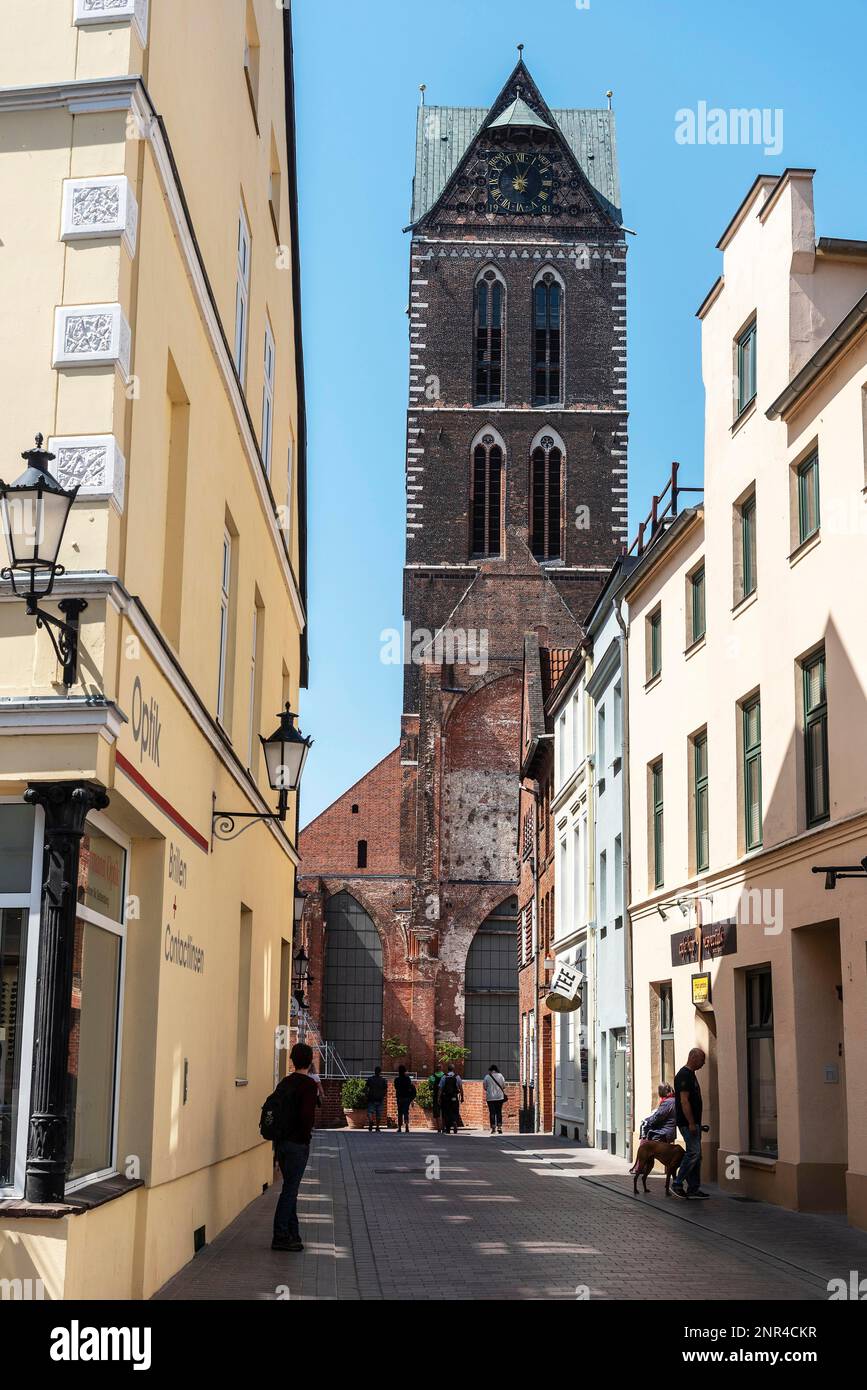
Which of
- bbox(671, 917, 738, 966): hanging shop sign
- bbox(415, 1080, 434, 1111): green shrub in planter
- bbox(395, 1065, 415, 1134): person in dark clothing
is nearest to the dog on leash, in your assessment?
bbox(671, 917, 738, 966): hanging shop sign

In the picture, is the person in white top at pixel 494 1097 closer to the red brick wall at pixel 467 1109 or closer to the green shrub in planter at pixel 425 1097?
the red brick wall at pixel 467 1109

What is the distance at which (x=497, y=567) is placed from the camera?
59.5 meters

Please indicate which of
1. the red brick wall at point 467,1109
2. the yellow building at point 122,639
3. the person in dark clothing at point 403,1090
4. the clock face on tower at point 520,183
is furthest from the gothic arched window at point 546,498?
the yellow building at point 122,639

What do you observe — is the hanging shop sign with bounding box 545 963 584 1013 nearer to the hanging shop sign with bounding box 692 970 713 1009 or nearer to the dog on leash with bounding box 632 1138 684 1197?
the hanging shop sign with bounding box 692 970 713 1009

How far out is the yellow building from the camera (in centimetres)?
824

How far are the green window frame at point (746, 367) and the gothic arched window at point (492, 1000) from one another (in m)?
36.9

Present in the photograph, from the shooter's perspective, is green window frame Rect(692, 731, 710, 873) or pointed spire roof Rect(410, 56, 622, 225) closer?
green window frame Rect(692, 731, 710, 873)

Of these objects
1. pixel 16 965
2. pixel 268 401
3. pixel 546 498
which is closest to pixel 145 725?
pixel 16 965

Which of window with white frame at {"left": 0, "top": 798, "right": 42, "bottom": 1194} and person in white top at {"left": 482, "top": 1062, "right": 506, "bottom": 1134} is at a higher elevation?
window with white frame at {"left": 0, "top": 798, "right": 42, "bottom": 1194}

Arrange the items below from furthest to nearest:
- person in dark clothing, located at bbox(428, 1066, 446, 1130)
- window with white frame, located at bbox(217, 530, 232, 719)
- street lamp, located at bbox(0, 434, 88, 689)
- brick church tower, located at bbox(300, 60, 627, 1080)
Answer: brick church tower, located at bbox(300, 60, 627, 1080) < person in dark clothing, located at bbox(428, 1066, 446, 1130) < window with white frame, located at bbox(217, 530, 232, 719) < street lamp, located at bbox(0, 434, 88, 689)

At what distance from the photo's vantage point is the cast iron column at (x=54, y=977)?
26.0 ft

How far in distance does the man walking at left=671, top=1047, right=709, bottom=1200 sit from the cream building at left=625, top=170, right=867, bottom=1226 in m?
0.70
